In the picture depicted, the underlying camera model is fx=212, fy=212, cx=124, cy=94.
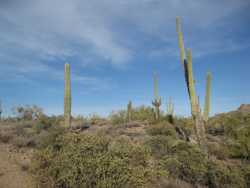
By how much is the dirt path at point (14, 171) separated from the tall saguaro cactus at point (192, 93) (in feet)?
22.5

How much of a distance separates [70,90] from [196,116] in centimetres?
688

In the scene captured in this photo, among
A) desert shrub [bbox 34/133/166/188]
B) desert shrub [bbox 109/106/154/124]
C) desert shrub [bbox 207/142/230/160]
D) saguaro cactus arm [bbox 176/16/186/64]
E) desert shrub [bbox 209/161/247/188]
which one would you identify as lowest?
desert shrub [bbox 209/161/247/188]

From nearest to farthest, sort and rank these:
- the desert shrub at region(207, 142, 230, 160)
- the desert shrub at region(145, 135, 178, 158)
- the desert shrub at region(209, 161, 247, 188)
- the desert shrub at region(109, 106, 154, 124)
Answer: the desert shrub at region(209, 161, 247, 188) < the desert shrub at region(145, 135, 178, 158) < the desert shrub at region(207, 142, 230, 160) < the desert shrub at region(109, 106, 154, 124)

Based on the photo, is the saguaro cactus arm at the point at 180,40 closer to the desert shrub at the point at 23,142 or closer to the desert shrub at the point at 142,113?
the desert shrub at the point at 23,142

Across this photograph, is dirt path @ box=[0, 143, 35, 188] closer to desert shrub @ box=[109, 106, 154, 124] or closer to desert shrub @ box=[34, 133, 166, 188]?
desert shrub @ box=[34, 133, 166, 188]

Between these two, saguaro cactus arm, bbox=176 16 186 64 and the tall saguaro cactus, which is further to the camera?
saguaro cactus arm, bbox=176 16 186 64

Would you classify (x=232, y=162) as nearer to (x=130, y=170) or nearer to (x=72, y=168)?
(x=130, y=170)

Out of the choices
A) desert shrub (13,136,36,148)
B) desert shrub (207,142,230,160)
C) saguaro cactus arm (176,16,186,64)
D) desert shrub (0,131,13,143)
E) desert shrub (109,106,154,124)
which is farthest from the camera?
desert shrub (109,106,154,124)

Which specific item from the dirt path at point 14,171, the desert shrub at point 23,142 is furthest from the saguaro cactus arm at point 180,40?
the dirt path at point 14,171

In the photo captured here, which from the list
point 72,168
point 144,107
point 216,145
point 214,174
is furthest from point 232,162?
point 144,107

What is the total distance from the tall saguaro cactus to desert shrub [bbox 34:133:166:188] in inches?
180

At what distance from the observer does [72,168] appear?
16.1 feet

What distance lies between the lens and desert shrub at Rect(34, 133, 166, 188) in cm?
482

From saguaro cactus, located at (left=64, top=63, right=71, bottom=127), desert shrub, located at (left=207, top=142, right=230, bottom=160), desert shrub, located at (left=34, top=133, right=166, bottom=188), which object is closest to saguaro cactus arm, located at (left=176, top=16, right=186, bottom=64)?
desert shrub, located at (left=207, top=142, right=230, bottom=160)
